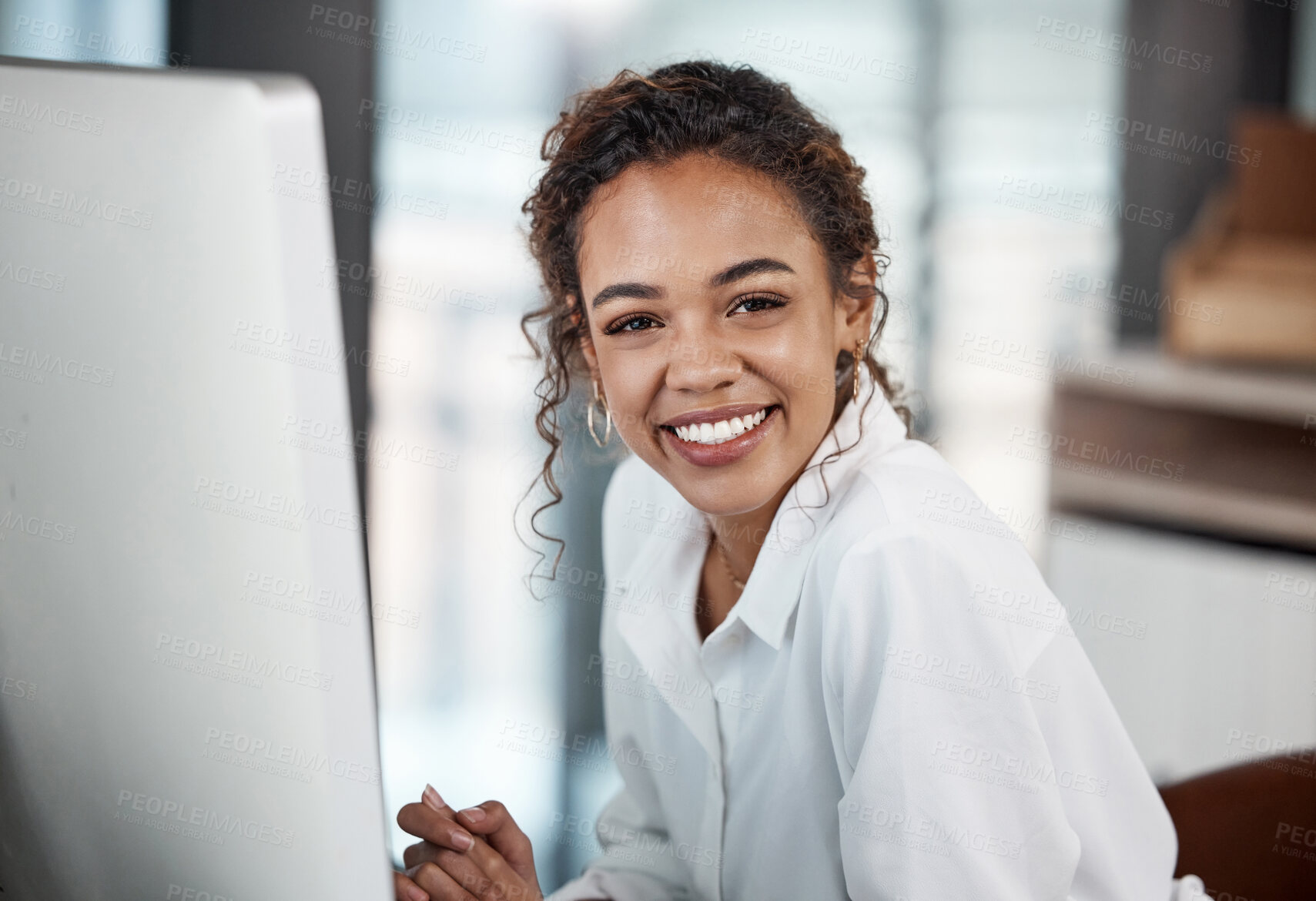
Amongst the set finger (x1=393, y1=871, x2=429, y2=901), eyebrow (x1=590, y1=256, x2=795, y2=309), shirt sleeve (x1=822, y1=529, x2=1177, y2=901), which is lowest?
finger (x1=393, y1=871, x2=429, y2=901)

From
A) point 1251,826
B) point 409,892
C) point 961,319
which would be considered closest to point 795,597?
point 409,892

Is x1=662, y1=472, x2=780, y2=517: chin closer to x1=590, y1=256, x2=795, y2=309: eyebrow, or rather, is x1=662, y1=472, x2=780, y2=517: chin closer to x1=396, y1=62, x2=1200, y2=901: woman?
x1=396, y1=62, x2=1200, y2=901: woman

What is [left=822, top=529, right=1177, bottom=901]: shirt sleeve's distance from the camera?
2.56 ft

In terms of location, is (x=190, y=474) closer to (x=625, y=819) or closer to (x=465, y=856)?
(x=465, y=856)

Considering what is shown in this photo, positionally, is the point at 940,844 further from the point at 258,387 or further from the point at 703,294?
the point at 258,387

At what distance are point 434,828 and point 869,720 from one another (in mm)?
347

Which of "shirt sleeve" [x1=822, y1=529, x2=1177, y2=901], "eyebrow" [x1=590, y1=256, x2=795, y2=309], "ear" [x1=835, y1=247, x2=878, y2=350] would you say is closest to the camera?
"shirt sleeve" [x1=822, y1=529, x2=1177, y2=901]

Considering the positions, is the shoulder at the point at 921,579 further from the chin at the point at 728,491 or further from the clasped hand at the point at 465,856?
the clasped hand at the point at 465,856

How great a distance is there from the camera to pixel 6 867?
1.91 ft

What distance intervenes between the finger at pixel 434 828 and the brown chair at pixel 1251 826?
0.74 metres

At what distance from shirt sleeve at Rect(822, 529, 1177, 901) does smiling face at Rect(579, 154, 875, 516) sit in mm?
178

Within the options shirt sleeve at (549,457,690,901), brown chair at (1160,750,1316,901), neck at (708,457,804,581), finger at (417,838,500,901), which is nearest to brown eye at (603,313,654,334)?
neck at (708,457,804,581)

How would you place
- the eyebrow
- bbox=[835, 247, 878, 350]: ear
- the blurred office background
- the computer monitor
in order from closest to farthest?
the computer monitor < the eyebrow < bbox=[835, 247, 878, 350]: ear < the blurred office background

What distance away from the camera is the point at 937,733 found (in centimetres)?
79
